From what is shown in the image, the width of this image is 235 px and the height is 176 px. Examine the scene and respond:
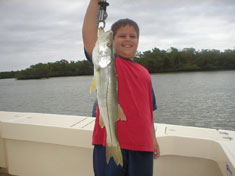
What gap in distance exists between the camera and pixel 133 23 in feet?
7.47

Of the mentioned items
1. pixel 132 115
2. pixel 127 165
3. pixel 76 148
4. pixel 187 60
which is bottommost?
pixel 76 148

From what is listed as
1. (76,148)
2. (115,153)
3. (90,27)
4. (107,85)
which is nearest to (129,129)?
(115,153)

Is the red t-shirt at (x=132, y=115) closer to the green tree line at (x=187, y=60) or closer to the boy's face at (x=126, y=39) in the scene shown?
the boy's face at (x=126, y=39)

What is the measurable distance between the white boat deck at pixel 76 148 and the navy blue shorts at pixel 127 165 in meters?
0.82

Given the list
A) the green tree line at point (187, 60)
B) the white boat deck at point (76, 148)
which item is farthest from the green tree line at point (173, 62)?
the white boat deck at point (76, 148)

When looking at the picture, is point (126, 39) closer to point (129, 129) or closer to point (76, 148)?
point (129, 129)

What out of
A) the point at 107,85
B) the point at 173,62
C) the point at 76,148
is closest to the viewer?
the point at 107,85

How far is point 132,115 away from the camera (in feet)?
Result: 6.39

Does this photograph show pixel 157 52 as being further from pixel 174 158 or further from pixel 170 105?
pixel 174 158

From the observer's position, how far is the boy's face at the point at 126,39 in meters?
2.22

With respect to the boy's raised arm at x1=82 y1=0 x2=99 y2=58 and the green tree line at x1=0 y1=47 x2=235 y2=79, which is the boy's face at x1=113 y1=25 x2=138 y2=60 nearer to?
the boy's raised arm at x1=82 y1=0 x2=99 y2=58

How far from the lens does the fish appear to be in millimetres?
1688

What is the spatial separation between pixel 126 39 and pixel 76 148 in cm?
209

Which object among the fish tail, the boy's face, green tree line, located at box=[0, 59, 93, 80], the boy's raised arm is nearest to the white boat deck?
the fish tail
